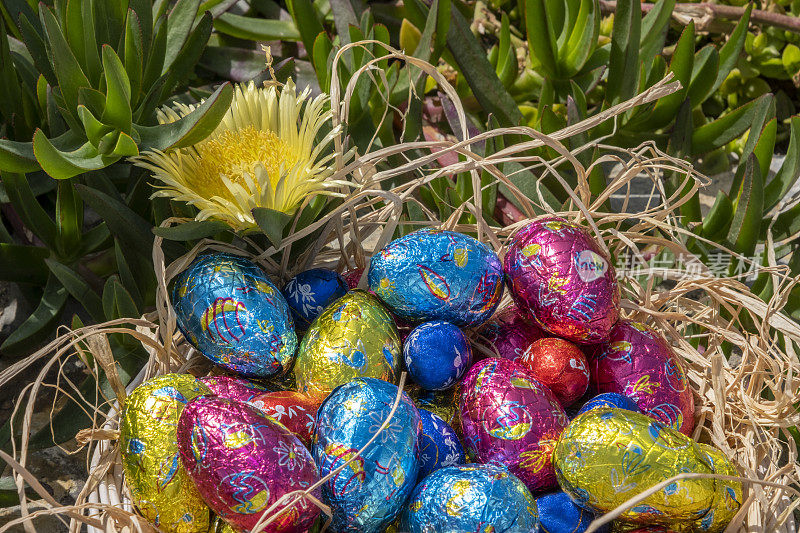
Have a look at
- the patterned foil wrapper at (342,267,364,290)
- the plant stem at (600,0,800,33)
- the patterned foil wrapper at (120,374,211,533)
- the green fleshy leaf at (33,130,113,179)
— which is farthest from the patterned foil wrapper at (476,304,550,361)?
A: the plant stem at (600,0,800,33)

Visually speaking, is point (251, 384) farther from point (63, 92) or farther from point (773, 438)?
point (773, 438)

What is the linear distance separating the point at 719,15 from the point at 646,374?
1.13m

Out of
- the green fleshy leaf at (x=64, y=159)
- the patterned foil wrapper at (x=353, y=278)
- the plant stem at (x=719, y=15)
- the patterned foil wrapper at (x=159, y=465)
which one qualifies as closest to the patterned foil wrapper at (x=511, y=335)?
the patterned foil wrapper at (x=353, y=278)

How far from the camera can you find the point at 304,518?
68cm

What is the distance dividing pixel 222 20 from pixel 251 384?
0.90 m

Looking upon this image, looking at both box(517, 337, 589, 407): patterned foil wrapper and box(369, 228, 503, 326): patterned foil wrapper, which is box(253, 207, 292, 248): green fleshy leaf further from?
box(517, 337, 589, 407): patterned foil wrapper

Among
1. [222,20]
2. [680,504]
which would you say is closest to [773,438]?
[680,504]

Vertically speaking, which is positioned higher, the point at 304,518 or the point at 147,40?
the point at 147,40

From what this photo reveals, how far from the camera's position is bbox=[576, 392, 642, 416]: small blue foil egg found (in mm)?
796

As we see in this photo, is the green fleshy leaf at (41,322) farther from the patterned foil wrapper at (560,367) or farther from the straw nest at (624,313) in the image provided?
the patterned foil wrapper at (560,367)

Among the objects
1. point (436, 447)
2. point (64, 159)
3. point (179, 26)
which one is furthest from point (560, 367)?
point (179, 26)

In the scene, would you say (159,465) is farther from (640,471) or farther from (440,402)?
(640,471)

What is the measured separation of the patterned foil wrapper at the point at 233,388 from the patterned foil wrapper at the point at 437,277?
0.19 meters

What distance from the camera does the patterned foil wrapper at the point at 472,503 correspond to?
676 millimetres
